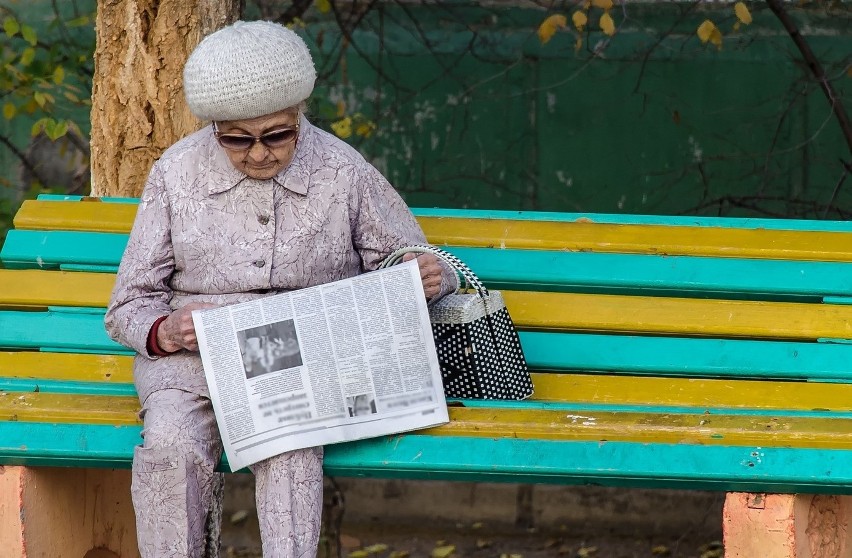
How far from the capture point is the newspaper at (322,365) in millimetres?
2775

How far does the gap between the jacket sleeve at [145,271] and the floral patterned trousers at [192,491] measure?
237 mm

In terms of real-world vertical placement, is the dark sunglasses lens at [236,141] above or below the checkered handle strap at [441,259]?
above

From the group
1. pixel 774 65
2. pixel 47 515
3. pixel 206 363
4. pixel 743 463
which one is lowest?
pixel 47 515

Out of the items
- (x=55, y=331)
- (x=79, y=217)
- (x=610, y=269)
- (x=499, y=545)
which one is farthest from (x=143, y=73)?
(x=499, y=545)

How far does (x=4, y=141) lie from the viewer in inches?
197

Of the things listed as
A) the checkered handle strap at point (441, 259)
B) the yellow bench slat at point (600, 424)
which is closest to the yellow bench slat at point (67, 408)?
the yellow bench slat at point (600, 424)

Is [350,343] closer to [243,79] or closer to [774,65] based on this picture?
[243,79]

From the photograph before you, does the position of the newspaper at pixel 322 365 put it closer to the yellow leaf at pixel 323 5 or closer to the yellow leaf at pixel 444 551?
the yellow leaf at pixel 444 551

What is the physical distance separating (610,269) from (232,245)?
3.68 ft

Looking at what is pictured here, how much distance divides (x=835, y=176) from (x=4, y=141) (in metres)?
3.11

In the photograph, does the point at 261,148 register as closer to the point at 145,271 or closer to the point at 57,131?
the point at 145,271

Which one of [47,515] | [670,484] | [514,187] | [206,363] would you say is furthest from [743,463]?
[514,187]

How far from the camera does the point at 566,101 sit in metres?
4.90

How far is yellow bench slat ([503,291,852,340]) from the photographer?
346 centimetres
